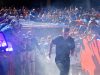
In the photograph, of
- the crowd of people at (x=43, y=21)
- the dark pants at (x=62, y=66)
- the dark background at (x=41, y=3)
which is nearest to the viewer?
the crowd of people at (x=43, y=21)


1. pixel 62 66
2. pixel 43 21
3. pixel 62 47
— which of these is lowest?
pixel 43 21

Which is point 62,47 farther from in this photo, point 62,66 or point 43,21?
point 43,21

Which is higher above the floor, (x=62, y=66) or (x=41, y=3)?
(x=41, y=3)

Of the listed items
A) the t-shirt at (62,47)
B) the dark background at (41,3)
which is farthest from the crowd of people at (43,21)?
the dark background at (41,3)

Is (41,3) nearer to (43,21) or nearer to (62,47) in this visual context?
(43,21)

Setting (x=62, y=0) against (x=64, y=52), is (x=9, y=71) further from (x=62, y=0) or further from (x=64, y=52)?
(x=62, y=0)

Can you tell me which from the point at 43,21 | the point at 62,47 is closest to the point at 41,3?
the point at 43,21

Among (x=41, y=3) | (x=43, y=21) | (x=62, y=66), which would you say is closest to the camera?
(x=62, y=66)

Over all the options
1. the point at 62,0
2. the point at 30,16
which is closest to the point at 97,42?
the point at 30,16

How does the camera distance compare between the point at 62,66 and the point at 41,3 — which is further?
the point at 41,3

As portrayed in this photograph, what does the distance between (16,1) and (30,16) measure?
16.7 ft

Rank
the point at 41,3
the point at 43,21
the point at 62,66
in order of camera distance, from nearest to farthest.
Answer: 1. the point at 62,66
2. the point at 43,21
3. the point at 41,3

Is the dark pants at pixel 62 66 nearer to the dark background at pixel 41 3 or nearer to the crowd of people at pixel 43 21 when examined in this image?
the crowd of people at pixel 43 21

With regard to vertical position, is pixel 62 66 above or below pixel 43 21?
above
